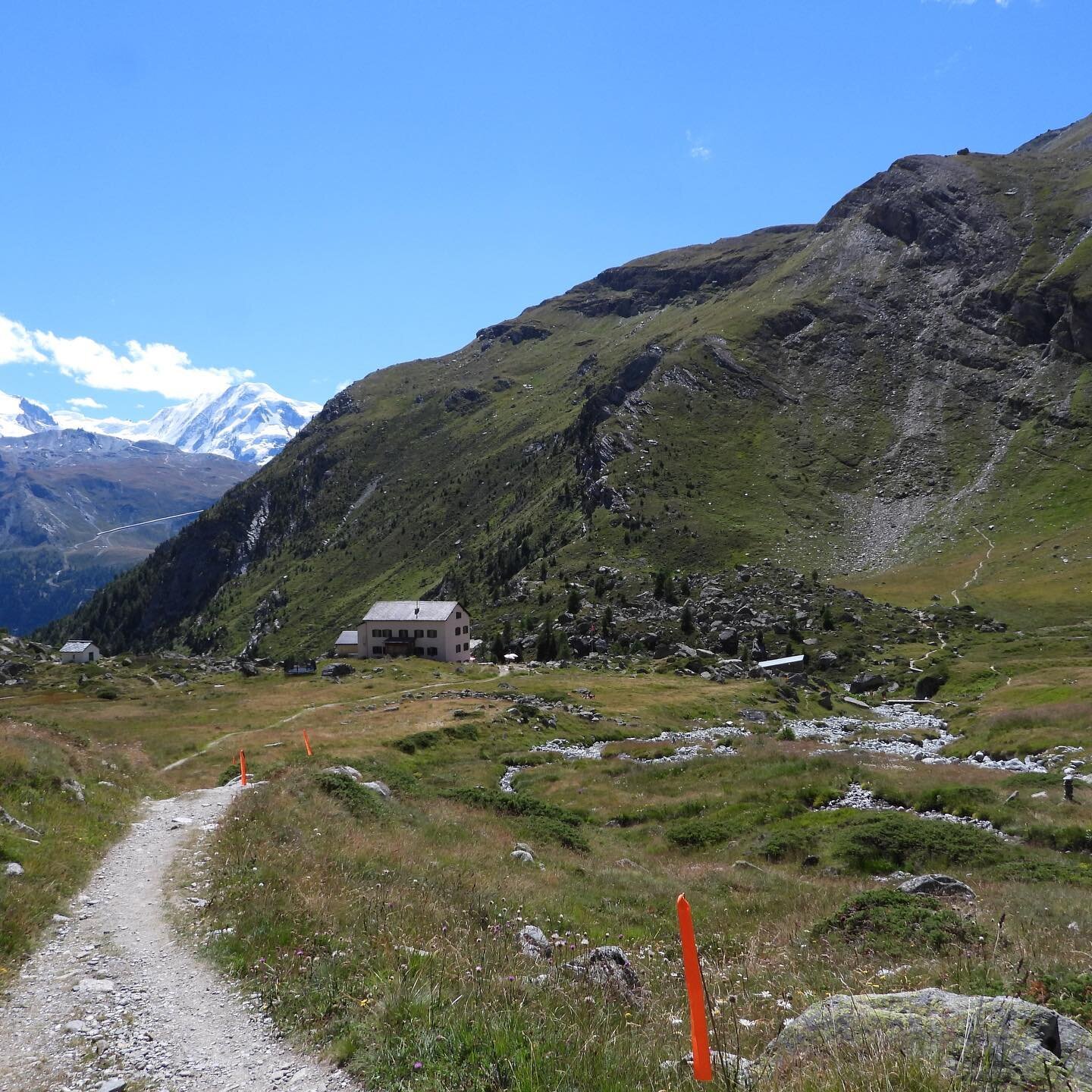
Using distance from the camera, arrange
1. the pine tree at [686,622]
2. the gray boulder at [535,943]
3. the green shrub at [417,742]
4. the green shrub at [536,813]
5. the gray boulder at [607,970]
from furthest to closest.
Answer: the pine tree at [686,622], the green shrub at [417,742], the green shrub at [536,813], the gray boulder at [535,943], the gray boulder at [607,970]

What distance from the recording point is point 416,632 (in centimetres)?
11988

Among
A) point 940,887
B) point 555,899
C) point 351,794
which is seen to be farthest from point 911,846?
point 351,794

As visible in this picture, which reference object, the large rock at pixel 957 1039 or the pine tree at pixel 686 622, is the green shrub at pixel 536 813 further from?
the pine tree at pixel 686 622

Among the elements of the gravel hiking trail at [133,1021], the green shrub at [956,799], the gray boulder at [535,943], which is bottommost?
the green shrub at [956,799]

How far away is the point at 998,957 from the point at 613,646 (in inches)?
3941

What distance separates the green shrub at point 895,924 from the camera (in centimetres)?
1320

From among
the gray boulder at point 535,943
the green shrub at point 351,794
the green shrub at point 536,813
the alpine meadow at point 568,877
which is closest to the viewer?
the alpine meadow at point 568,877

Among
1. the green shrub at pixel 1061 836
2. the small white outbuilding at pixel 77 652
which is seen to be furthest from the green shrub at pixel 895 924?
the small white outbuilding at pixel 77 652

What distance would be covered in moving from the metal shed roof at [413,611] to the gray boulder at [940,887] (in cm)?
10327

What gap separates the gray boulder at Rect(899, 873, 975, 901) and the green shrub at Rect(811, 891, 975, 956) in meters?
1.67

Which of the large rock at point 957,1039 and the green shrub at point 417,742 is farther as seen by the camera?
the green shrub at point 417,742

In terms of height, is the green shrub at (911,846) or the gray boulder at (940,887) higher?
the gray boulder at (940,887)

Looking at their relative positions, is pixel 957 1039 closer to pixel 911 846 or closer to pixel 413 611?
pixel 911 846

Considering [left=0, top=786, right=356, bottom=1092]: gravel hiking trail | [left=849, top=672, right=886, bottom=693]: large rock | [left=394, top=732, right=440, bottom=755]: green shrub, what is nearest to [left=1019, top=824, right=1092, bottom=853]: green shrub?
[left=0, top=786, right=356, bottom=1092]: gravel hiking trail
